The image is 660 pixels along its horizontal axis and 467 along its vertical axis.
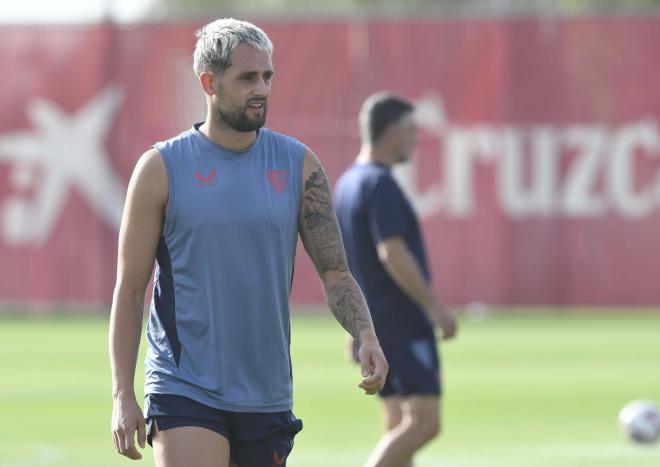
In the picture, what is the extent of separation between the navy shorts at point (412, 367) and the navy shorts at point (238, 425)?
322cm

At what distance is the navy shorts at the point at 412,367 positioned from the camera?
392 inches

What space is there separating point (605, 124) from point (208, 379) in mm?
19954

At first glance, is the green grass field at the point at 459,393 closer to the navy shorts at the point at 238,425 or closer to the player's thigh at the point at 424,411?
the player's thigh at the point at 424,411

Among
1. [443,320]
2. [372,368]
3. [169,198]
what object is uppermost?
[169,198]

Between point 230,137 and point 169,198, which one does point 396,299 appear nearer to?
point 230,137

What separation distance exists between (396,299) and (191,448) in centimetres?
380

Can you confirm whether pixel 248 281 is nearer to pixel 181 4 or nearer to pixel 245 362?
pixel 245 362

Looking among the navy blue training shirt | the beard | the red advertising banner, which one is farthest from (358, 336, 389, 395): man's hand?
the red advertising banner

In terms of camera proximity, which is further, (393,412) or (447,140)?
(447,140)

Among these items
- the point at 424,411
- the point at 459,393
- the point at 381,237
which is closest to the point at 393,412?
the point at 424,411

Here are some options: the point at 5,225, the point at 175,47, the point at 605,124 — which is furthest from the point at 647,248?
the point at 5,225

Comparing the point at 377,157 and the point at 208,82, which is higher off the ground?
the point at 208,82

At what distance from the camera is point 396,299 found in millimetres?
10133

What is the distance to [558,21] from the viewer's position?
85.4 ft
